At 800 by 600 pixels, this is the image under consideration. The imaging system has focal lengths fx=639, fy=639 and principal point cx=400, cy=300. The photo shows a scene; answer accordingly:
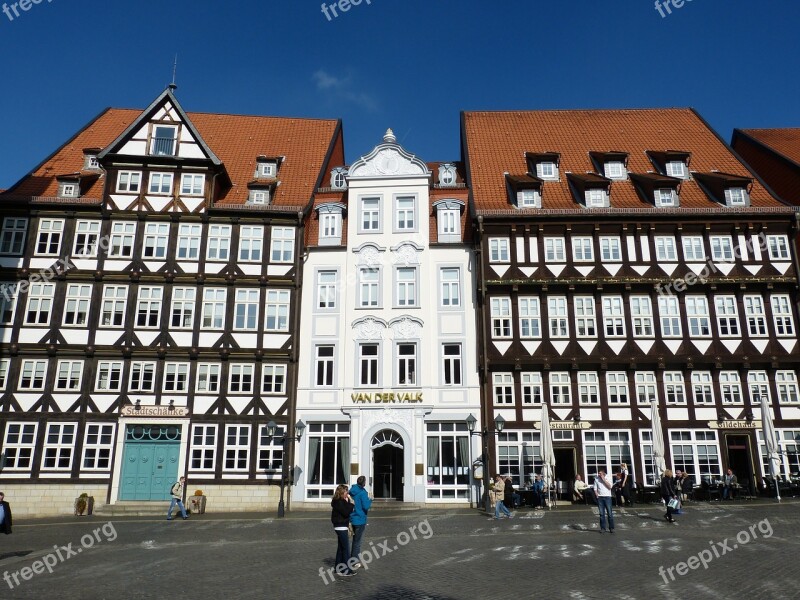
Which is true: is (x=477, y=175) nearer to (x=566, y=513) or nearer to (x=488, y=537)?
(x=566, y=513)

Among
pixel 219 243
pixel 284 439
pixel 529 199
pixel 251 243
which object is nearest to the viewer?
pixel 284 439

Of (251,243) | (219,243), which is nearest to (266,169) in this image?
(251,243)

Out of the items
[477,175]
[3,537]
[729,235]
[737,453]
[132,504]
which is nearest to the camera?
[3,537]

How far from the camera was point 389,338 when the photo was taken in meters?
31.5

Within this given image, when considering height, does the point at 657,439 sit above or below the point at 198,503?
above

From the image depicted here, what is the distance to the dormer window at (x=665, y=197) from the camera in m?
33.0

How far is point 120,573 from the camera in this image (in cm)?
1366

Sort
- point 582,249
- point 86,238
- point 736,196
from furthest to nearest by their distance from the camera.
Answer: point 736,196 < point 582,249 < point 86,238

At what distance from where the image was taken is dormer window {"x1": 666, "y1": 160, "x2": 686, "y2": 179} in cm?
3542

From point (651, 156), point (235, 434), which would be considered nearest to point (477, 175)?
point (651, 156)

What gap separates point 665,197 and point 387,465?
19811mm

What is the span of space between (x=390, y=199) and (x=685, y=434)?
18.4 metres

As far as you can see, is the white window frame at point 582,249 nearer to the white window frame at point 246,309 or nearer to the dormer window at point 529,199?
the dormer window at point 529,199

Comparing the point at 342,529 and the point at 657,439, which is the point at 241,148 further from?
the point at 342,529
